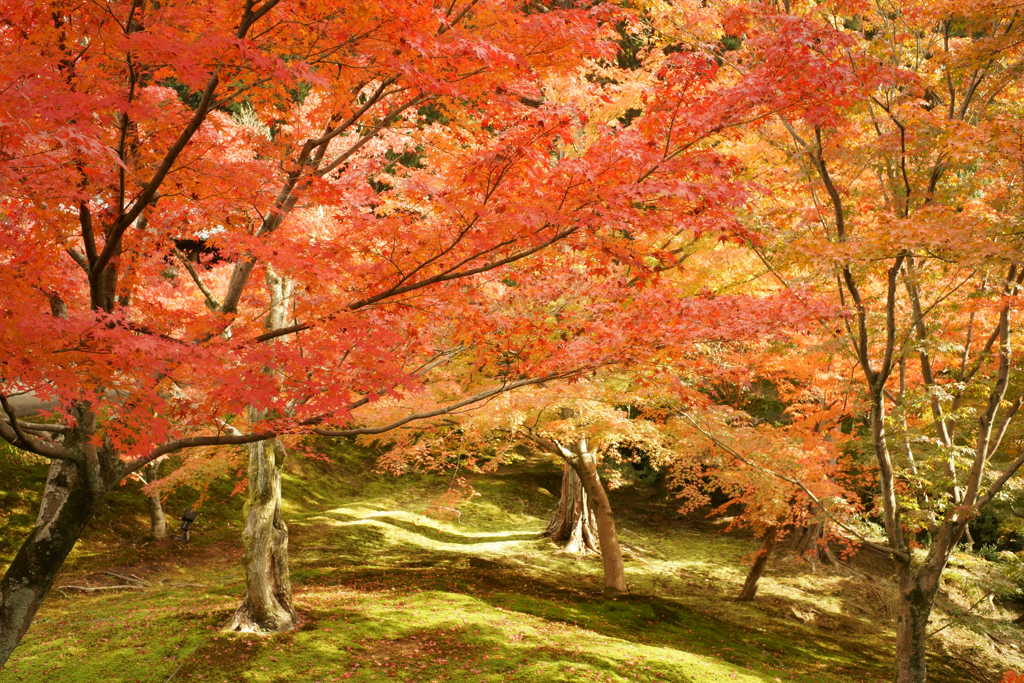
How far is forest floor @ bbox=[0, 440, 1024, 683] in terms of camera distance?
805 centimetres

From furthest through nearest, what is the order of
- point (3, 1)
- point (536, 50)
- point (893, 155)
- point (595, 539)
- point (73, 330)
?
point (595, 539)
point (893, 155)
point (536, 50)
point (73, 330)
point (3, 1)

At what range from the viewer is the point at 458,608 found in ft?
34.0

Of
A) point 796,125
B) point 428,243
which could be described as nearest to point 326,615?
point 428,243

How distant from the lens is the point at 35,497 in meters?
13.5

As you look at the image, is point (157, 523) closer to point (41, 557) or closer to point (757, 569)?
point (41, 557)

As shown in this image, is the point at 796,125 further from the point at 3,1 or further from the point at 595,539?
the point at 595,539

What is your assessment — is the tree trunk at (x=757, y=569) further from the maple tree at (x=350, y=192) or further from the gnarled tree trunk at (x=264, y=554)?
the gnarled tree trunk at (x=264, y=554)

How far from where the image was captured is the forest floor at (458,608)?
26.4 ft

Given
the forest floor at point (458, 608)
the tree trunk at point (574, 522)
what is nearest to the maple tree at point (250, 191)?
the forest floor at point (458, 608)

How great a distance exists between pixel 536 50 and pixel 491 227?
1.34 m

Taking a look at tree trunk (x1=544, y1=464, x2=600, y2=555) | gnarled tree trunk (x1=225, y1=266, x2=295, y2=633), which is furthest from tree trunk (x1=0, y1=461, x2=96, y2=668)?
tree trunk (x1=544, y1=464, x2=600, y2=555)

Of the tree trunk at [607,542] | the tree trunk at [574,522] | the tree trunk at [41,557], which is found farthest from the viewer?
the tree trunk at [574,522]

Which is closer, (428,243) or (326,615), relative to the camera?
(428,243)

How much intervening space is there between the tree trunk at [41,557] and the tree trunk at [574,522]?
44.2 ft
